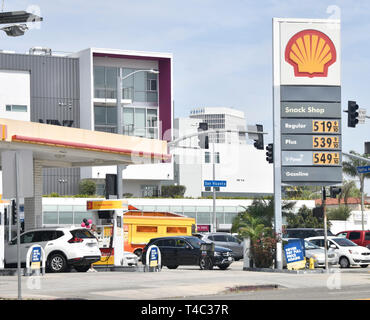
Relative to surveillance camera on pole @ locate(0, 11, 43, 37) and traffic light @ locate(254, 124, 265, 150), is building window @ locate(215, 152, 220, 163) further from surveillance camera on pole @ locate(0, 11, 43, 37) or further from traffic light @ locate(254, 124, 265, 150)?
surveillance camera on pole @ locate(0, 11, 43, 37)

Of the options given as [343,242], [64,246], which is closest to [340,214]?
[343,242]

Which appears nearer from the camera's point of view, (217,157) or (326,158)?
(326,158)

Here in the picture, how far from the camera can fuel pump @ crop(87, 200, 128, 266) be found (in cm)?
3269

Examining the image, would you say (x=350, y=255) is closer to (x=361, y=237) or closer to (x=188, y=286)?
(x=361, y=237)

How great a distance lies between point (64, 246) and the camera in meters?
30.5

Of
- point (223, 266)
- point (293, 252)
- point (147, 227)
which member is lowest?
point (223, 266)

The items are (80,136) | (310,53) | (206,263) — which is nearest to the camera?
(310,53)

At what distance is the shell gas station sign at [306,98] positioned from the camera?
31922 millimetres

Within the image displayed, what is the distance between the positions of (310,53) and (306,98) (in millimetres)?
1752

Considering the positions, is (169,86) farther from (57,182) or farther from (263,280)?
(263,280)

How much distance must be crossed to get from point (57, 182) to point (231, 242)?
31.8 meters

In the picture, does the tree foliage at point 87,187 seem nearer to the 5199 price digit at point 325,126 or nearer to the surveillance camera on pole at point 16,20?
the 5199 price digit at point 325,126

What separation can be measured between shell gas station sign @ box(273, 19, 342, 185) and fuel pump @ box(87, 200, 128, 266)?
21.3ft
